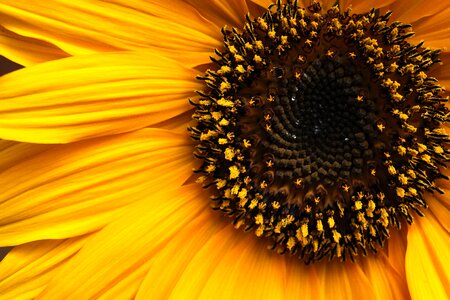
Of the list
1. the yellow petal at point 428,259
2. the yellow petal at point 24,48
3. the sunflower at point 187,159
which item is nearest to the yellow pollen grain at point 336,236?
the sunflower at point 187,159

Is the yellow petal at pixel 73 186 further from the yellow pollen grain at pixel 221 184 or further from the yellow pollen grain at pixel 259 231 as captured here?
the yellow pollen grain at pixel 259 231

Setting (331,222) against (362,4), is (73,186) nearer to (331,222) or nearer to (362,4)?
(331,222)

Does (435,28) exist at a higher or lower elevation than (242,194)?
higher

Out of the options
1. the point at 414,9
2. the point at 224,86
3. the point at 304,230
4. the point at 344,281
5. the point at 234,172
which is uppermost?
the point at 414,9

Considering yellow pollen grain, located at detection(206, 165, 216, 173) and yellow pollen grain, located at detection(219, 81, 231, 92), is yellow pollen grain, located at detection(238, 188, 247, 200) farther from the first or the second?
yellow pollen grain, located at detection(219, 81, 231, 92)

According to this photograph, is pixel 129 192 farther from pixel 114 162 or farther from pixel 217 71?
pixel 217 71

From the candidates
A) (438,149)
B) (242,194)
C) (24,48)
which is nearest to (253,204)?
(242,194)

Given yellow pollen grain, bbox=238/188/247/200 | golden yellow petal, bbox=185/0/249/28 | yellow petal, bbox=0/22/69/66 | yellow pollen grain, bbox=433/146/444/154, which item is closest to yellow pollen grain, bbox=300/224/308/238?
yellow pollen grain, bbox=238/188/247/200
